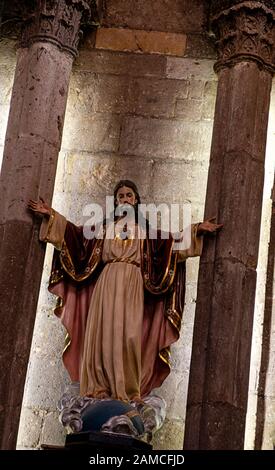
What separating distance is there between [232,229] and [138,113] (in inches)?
65.1

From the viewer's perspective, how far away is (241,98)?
38.2ft

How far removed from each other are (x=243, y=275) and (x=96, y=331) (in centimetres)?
127

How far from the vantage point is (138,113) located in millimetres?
12258

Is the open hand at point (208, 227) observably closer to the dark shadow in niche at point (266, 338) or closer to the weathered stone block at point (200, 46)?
the dark shadow in niche at point (266, 338)

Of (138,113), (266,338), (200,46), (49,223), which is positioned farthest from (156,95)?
(266,338)

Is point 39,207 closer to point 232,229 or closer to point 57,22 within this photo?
point 232,229

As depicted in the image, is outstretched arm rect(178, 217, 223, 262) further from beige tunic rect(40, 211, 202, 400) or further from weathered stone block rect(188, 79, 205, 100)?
weathered stone block rect(188, 79, 205, 100)

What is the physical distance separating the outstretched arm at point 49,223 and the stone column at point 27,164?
0.06 metres

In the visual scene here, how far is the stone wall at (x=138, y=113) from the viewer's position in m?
12.0

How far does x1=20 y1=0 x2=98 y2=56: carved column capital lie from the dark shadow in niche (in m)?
2.22

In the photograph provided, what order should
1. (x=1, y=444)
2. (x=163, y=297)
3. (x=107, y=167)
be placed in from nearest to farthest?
(x=1, y=444)
(x=163, y=297)
(x=107, y=167)

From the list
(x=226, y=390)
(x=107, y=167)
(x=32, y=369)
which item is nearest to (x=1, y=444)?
(x=32, y=369)

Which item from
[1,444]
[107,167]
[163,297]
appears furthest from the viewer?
[107,167]

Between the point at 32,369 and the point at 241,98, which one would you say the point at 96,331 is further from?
the point at 241,98
